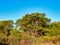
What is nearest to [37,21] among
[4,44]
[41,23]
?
[41,23]

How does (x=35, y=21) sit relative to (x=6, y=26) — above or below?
above

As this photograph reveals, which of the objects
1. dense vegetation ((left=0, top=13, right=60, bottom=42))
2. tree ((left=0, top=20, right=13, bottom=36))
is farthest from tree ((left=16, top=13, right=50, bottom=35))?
tree ((left=0, top=20, right=13, bottom=36))

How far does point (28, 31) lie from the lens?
1393 inches

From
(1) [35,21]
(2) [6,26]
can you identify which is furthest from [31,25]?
(2) [6,26]

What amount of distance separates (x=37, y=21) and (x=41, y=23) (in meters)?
1.00

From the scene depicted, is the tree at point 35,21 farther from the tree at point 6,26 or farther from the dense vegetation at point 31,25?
the tree at point 6,26

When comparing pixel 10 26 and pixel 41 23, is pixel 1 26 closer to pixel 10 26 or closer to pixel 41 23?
pixel 10 26

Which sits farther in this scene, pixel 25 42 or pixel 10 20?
pixel 10 20

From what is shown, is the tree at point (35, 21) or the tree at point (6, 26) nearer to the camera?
the tree at point (35, 21)

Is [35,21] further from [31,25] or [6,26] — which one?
[6,26]

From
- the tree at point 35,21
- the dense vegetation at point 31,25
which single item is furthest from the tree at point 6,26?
the tree at point 35,21

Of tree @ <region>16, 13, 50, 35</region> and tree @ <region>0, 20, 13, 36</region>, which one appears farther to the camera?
tree @ <region>0, 20, 13, 36</region>

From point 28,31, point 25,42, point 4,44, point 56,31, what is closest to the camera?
point 25,42

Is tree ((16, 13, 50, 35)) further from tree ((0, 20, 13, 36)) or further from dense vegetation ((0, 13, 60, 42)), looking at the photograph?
tree ((0, 20, 13, 36))
